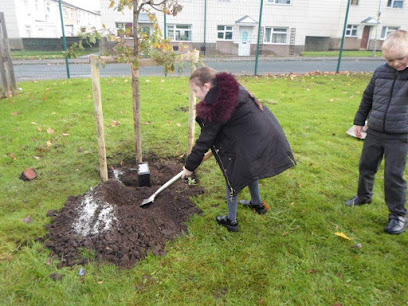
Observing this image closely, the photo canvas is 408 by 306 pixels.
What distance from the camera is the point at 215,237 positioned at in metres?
3.10

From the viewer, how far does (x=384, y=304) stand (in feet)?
7.82

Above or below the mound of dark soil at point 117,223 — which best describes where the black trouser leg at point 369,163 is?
above

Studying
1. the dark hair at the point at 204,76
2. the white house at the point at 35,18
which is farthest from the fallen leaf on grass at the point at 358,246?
the white house at the point at 35,18

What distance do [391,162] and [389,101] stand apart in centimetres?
59

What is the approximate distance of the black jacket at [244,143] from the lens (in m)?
2.69

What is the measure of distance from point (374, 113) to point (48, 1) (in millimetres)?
39223

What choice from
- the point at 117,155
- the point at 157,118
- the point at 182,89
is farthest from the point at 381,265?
the point at 182,89

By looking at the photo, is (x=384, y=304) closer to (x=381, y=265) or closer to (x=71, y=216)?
(x=381, y=265)

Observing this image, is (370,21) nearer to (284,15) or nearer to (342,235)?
(284,15)

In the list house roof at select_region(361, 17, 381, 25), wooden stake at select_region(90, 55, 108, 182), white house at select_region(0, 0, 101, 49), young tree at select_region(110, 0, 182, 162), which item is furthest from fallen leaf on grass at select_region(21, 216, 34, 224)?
house roof at select_region(361, 17, 381, 25)

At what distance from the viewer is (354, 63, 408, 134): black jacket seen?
2883 millimetres

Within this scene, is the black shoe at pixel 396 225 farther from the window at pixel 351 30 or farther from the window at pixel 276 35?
the window at pixel 351 30

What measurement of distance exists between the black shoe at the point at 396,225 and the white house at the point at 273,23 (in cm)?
1167

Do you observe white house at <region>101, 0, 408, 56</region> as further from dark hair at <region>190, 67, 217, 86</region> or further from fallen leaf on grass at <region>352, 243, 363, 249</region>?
fallen leaf on grass at <region>352, 243, 363, 249</region>
